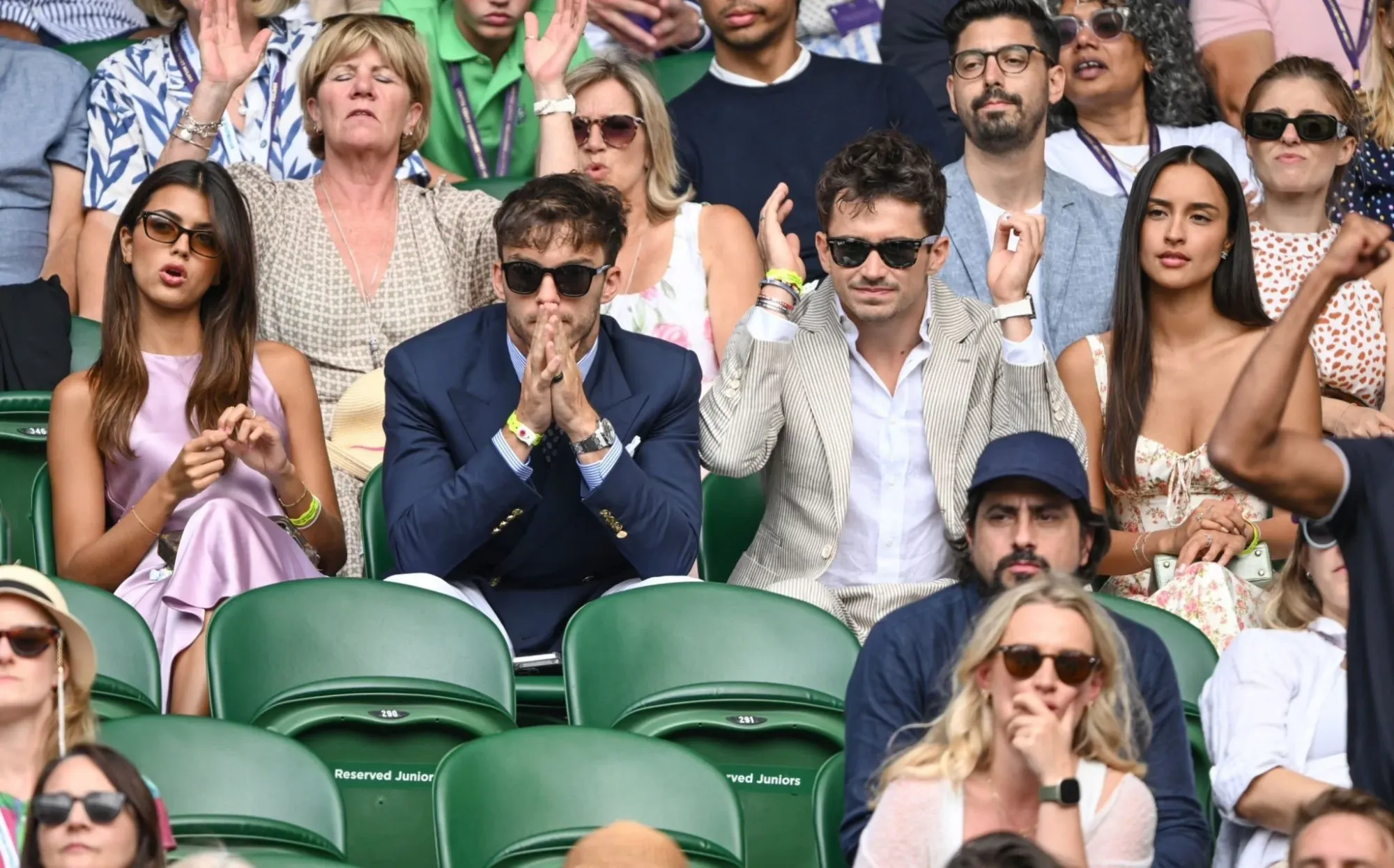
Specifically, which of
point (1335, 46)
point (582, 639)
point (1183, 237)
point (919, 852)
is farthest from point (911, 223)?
point (1335, 46)

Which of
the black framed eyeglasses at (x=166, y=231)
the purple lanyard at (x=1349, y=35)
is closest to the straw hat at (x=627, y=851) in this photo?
the black framed eyeglasses at (x=166, y=231)

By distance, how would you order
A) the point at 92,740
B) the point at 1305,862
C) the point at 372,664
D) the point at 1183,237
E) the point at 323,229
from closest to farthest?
the point at 1305,862 → the point at 92,740 → the point at 372,664 → the point at 1183,237 → the point at 323,229

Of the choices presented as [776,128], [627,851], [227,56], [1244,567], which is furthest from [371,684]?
[776,128]

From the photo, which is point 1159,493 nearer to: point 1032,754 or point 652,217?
point 652,217

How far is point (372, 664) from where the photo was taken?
4.05 meters

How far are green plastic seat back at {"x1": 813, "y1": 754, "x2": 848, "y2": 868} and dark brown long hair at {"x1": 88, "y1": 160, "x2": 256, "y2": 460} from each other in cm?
178

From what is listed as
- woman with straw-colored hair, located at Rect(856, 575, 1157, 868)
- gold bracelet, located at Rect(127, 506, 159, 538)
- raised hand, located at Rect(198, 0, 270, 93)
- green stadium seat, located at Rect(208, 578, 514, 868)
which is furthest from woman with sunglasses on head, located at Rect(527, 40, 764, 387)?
woman with straw-colored hair, located at Rect(856, 575, 1157, 868)

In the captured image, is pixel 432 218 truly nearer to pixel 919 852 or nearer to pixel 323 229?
pixel 323 229

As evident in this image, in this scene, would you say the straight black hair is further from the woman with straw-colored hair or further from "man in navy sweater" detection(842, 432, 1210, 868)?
the woman with straw-colored hair

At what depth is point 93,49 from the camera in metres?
6.73

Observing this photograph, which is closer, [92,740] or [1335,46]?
[92,740]

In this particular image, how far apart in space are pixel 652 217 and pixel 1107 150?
1480 millimetres

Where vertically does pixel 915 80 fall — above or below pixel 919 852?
above

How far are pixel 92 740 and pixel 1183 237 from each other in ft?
9.50
